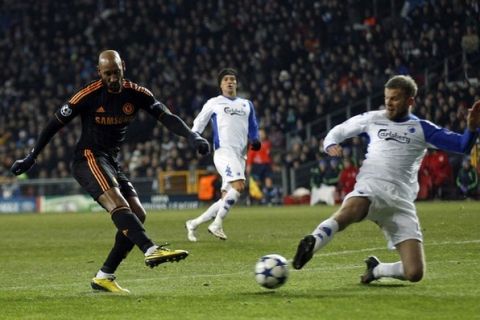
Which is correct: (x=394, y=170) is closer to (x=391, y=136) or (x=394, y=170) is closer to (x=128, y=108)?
(x=391, y=136)

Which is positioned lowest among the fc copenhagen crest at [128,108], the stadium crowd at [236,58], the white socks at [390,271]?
the white socks at [390,271]

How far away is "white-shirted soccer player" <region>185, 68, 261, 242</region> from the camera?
53.9 ft

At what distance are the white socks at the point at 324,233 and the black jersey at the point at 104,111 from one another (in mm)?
Answer: 2095

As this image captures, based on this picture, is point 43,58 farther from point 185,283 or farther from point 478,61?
point 185,283

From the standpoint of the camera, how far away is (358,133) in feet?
31.9

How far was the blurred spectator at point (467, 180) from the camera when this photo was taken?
2825 centimetres

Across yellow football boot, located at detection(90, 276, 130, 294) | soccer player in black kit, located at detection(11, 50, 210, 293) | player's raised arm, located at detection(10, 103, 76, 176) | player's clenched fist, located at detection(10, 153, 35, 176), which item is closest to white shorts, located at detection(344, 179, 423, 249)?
soccer player in black kit, located at detection(11, 50, 210, 293)

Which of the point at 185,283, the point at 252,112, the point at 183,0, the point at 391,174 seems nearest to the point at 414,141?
the point at 391,174

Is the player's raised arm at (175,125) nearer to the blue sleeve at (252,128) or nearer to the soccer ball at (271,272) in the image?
the soccer ball at (271,272)

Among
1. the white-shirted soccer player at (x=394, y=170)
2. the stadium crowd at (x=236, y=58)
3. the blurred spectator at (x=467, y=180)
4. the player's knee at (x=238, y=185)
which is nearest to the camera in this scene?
the white-shirted soccer player at (x=394, y=170)

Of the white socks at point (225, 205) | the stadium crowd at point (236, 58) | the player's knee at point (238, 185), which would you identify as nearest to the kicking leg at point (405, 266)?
the white socks at point (225, 205)

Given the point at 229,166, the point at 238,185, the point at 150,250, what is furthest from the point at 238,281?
the point at 229,166

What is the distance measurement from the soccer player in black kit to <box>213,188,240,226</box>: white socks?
5.94 m

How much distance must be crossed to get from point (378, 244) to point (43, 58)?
28.5 meters
